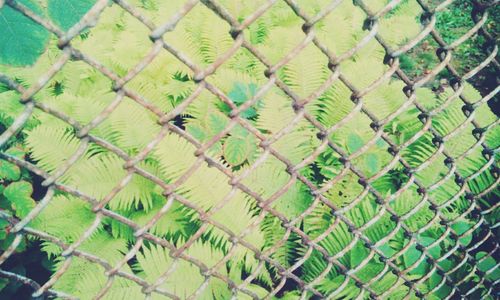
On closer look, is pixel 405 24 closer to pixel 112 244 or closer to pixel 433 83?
pixel 433 83

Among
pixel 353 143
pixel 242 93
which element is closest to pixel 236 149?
pixel 242 93

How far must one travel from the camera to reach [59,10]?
0.49m

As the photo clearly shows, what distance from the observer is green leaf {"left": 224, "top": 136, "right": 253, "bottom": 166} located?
212 centimetres

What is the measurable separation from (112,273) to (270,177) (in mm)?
1188

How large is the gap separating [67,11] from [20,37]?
0.21 feet

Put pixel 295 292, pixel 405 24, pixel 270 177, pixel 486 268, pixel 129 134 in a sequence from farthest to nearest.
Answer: pixel 405 24 → pixel 129 134 → pixel 270 177 → pixel 295 292 → pixel 486 268

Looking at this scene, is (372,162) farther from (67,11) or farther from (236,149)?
(67,11)

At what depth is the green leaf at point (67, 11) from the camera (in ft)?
1.60

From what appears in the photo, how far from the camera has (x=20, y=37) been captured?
18.9 inches

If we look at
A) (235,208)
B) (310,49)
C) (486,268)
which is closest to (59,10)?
(235,208)

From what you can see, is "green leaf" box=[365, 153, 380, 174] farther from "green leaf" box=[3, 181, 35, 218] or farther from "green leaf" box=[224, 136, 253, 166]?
"green leaf" box=[3, 181, 35, 218]

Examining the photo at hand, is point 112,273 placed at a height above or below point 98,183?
below

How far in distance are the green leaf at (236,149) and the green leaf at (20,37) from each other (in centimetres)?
163

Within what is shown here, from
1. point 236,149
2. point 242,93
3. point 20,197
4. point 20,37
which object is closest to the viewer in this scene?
point 20,37
